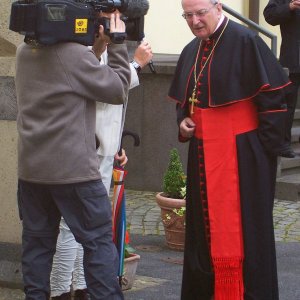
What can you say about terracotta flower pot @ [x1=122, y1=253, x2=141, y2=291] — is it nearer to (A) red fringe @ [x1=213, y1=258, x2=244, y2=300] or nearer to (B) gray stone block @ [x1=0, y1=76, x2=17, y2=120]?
(A) red fringe @ [x1=213, y1=258, x2=244, y2=300]

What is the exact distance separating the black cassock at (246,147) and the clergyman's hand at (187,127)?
56 millimetres

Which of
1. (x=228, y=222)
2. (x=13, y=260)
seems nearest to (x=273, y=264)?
(x=228, y=222)

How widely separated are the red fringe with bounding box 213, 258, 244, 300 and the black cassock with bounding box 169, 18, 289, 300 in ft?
0.11

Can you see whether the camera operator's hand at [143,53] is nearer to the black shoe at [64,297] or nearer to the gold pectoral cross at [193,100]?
the gold pectoral cross at [193,100]

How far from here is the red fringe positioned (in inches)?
217

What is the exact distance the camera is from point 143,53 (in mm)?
5352

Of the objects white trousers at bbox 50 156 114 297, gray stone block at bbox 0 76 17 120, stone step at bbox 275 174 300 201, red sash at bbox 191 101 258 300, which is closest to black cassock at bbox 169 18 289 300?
red sash at bbox 191 101 258 300

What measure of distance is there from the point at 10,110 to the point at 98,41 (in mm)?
1229

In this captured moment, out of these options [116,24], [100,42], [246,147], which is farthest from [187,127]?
[116,24]

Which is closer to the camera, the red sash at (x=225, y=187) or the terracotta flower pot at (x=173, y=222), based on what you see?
the red sash at (x=225, y=187)

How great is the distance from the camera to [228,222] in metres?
5.56

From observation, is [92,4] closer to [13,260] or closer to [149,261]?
[13,260]

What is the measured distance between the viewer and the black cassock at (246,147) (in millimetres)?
5406

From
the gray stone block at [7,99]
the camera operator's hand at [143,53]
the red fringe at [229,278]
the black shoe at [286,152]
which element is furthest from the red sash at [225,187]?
the gray stone block at [7,99]
